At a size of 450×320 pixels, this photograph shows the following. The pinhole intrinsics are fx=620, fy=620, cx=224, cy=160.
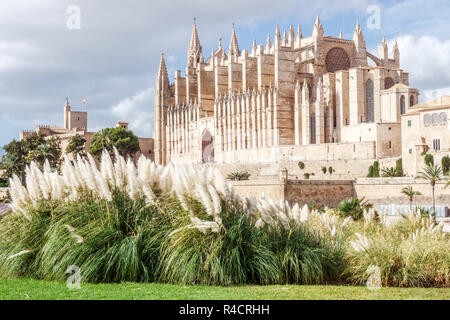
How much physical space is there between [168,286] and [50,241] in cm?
197

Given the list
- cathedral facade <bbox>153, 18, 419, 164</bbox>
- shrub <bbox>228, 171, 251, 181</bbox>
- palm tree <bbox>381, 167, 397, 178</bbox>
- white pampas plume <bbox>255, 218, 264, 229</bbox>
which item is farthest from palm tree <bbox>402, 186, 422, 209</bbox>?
white pampas plume <bbox>255, 218, 264, 229</bbox>

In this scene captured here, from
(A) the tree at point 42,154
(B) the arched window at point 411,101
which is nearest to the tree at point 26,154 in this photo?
(A) the tree at point 42,154

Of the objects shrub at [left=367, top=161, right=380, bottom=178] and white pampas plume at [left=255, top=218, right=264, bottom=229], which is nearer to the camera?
white pampas plume at [left=255, top=218, right=264, bottom=229]

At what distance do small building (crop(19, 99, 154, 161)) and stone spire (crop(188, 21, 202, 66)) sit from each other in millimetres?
10678

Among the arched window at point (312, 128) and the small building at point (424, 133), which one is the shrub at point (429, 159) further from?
the arched window at point (312, 128)

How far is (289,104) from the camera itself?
1996 inches

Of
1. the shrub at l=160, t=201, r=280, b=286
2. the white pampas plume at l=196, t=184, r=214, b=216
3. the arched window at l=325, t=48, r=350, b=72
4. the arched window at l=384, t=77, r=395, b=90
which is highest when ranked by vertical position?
the arched window at l=325, t=48, r=350, b=72

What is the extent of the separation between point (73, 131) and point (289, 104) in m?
39.6

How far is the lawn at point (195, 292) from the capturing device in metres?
7.81

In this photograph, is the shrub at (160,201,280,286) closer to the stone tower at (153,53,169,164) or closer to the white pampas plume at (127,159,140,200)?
the white pampas plume at (127,159,140,200)

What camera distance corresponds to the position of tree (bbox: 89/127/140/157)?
6084 cm
